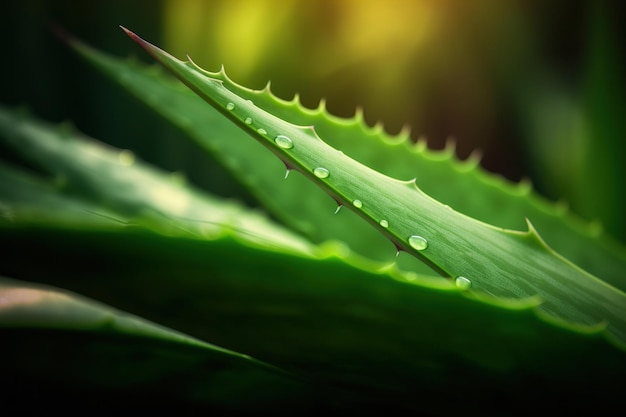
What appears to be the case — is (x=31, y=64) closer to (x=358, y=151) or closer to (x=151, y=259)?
(x=358, y=151)

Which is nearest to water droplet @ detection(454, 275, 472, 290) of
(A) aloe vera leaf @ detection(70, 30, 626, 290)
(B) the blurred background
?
(A) aloe vera leaf @ detection(70, 30, 626, 290)

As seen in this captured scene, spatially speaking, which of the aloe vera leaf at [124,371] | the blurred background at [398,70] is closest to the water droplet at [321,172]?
the aloe vera leaf at [124,371]

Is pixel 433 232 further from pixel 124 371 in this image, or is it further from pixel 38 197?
pixel 38 197

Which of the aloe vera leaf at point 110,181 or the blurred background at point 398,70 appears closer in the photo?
the aloe vera leaf at point 110,181

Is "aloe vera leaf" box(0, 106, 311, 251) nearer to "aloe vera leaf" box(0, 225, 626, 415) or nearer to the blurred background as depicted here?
"aloe vera leaf" box(0, 225, 626, 415)

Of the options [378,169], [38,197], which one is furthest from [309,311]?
[38,197]

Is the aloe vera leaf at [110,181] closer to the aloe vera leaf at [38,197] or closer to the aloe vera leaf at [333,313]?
the aloe vera leaf at [38,197]

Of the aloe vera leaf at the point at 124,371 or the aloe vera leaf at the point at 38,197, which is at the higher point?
the aloe vera leaf at the point at 38,197

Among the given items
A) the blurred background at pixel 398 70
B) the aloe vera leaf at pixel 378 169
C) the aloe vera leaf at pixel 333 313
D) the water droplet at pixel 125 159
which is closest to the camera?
the aloe vera leaf at pixel 333 313
